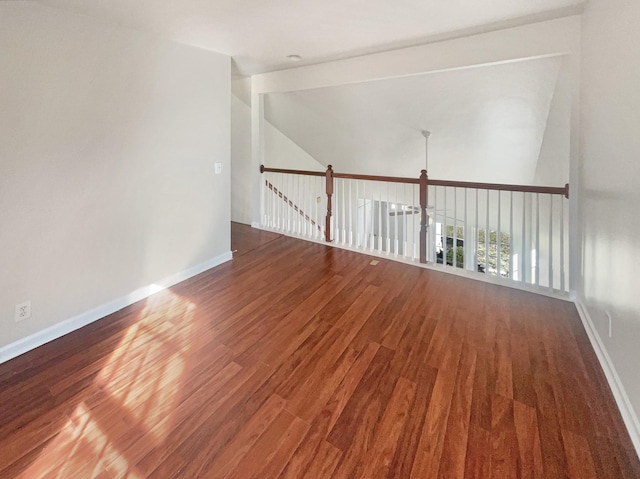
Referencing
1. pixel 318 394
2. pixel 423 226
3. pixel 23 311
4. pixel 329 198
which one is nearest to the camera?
pixel 318 394

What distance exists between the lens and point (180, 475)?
1.41m

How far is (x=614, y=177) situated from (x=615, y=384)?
1.15 m

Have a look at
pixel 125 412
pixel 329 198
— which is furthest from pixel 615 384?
pixel 329 198

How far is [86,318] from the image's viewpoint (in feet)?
8.71

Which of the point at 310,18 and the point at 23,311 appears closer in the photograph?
the point at 23,311

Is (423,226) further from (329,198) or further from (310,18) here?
(310,18)

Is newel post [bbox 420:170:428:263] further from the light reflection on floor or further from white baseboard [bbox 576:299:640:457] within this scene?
the light reflection on floor

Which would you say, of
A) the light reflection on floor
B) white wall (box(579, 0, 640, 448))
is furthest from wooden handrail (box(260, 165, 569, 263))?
the light reflection on floor

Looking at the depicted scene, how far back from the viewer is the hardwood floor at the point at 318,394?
1470mm

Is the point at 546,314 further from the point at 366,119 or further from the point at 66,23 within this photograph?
the point at 66,23

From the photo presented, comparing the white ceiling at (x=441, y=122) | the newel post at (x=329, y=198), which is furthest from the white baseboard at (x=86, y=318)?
the white ceiling at (x=441, y=122)

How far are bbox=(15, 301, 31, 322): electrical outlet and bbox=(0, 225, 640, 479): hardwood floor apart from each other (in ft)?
0.85

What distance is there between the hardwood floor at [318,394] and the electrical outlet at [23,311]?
10.2 inches

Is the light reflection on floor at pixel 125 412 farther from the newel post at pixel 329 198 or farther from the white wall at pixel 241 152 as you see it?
the white wall at pixel 241 152
